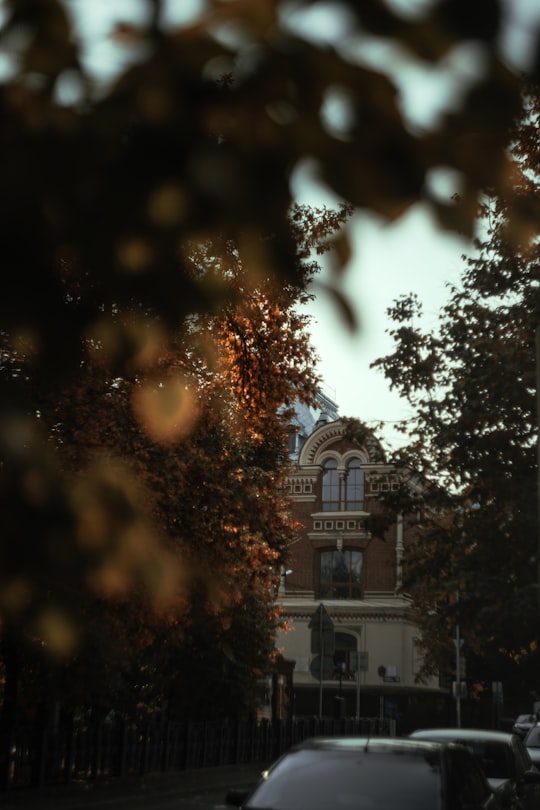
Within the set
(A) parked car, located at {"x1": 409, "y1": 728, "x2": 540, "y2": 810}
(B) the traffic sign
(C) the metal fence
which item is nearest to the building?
(C) the metal fence

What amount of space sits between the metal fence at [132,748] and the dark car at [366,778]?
11731 mm

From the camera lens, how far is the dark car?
23.7 ft

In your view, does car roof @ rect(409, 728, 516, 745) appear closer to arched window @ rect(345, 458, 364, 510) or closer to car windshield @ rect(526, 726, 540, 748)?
car windshield @ rect(526, 726, 540, 748)

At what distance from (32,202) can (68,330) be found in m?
0.35

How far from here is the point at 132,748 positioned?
72.9 feet

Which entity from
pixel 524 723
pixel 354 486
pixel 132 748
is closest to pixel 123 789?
pixel 132 748

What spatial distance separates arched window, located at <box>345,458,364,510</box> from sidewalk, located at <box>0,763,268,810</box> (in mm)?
35180

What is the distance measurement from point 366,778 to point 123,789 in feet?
45.7

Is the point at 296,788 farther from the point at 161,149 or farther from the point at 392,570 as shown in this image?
the point at 392,570

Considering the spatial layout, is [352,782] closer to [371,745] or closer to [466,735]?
[371,745]

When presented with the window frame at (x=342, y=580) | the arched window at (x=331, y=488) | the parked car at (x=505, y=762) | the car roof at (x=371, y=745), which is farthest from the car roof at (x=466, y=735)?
the arched window at (x=331, y=488)

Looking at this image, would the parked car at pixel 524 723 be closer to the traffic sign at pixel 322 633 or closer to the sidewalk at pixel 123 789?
the traffic sign at pixel 322 633

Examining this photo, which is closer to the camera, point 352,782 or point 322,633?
Answer: point 352,782

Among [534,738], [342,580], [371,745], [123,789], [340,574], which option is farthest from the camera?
[340,574]
